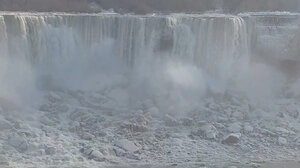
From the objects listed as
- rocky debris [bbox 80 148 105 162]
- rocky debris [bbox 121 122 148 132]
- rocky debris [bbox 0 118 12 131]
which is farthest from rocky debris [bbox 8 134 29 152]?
rocky debris [bbox 121 122 148 132]

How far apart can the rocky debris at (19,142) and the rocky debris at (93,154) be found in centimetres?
109

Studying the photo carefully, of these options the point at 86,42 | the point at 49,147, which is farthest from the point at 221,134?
the point at 86,42

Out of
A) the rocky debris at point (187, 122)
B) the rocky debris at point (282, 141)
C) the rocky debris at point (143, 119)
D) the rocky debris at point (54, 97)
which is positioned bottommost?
the rocky debris at point (282, 141)

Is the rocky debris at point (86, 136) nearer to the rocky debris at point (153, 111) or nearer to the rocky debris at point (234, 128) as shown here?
the rocky debris at point (153, 111)

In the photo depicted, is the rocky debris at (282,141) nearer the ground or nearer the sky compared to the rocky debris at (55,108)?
nearer the ground

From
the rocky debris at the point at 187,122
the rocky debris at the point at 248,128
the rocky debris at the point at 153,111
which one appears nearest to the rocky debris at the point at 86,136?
the rocky debris at the point at 153,111

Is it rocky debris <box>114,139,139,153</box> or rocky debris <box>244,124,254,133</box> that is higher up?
rocky debris <box>114,139,139,153</box>

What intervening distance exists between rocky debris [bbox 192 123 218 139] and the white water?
1738 millimetres

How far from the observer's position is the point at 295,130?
47.3 feet

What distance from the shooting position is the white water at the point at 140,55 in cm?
1572

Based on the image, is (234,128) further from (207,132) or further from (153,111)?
(153,111)

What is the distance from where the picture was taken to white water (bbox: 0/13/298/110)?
1572 cm

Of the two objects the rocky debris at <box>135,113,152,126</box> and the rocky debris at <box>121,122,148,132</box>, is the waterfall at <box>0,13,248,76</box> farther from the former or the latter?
the rocky debris at <box>121,122,148,132</box>

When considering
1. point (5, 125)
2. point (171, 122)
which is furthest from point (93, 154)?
point (171, 122)
